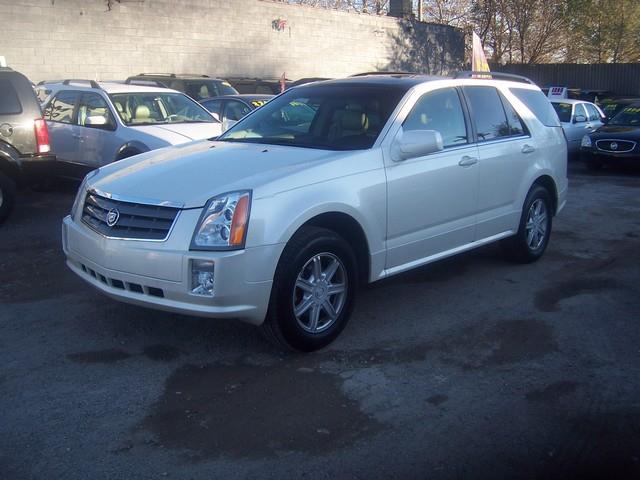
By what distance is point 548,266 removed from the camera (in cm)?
733

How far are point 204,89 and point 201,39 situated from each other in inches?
312

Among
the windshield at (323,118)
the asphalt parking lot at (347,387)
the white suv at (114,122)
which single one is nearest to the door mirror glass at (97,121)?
the white suv at (114,122)

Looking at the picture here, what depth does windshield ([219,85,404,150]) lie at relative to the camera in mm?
5594

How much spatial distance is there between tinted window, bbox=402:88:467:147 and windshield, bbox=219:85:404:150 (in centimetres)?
21

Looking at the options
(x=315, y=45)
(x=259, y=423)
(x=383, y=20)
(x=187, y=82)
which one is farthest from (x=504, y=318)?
(x=383, y=20)

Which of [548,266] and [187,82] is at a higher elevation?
[187,82]

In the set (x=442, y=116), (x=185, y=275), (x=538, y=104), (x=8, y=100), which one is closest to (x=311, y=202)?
(x=185, y=275)

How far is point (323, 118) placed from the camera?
593 cm

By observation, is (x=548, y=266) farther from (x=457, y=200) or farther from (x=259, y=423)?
(x=259, y=423)

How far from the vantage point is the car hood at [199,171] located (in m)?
4.61

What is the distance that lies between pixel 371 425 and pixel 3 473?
185cm

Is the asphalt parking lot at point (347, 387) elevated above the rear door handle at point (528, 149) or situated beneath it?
situated beneath

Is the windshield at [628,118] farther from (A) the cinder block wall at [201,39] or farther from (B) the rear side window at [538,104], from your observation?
(A) the cinder block wall at [201,39]

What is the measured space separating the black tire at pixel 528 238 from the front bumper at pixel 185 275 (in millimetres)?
3286
